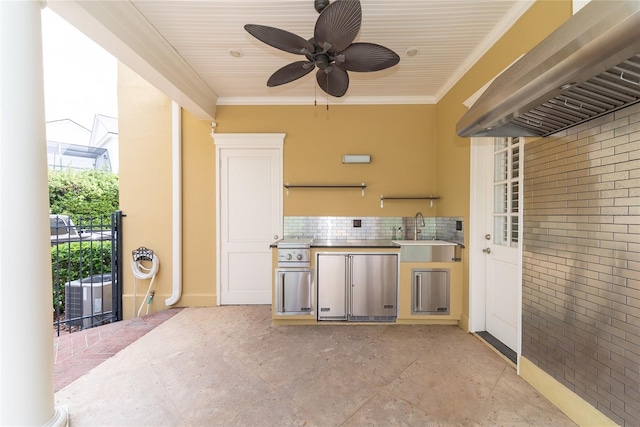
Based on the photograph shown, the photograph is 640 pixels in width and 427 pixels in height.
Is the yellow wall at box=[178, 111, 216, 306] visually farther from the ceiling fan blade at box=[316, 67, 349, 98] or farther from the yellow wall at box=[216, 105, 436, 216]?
the ceiling fan blade at box=[316, 67, 349, 98]

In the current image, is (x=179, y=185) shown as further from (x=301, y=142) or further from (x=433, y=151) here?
(x=433, y=151)

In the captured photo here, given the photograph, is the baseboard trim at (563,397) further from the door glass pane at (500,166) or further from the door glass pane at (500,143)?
the door glass pane at (500,143)

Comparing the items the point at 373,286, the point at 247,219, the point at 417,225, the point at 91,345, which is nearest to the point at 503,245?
the point at 417,225

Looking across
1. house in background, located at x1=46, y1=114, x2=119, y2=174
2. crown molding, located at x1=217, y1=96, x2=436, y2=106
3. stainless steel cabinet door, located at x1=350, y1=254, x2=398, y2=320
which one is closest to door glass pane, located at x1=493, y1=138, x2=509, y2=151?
crown molding, located at x1=217, y1=96, x2=436, y2=106

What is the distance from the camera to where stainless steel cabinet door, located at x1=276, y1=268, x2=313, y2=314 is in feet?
10.00

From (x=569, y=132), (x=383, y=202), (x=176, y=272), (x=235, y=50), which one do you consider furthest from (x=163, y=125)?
(x=569, y=132)

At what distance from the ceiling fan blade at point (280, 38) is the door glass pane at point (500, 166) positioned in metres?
2.19

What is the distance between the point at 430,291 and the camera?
9.96 feet

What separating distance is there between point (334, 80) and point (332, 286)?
2233mm

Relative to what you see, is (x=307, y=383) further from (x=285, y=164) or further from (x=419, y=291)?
(x=285, y=164)

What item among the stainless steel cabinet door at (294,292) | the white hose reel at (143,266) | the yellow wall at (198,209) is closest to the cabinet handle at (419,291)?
the stainless steel cabinet door at (294,292)

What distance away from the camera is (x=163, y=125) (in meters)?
3.79

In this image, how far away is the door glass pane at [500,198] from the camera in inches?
102

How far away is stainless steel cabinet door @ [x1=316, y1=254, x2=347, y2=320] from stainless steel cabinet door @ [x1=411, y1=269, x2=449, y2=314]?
33.5 inches
